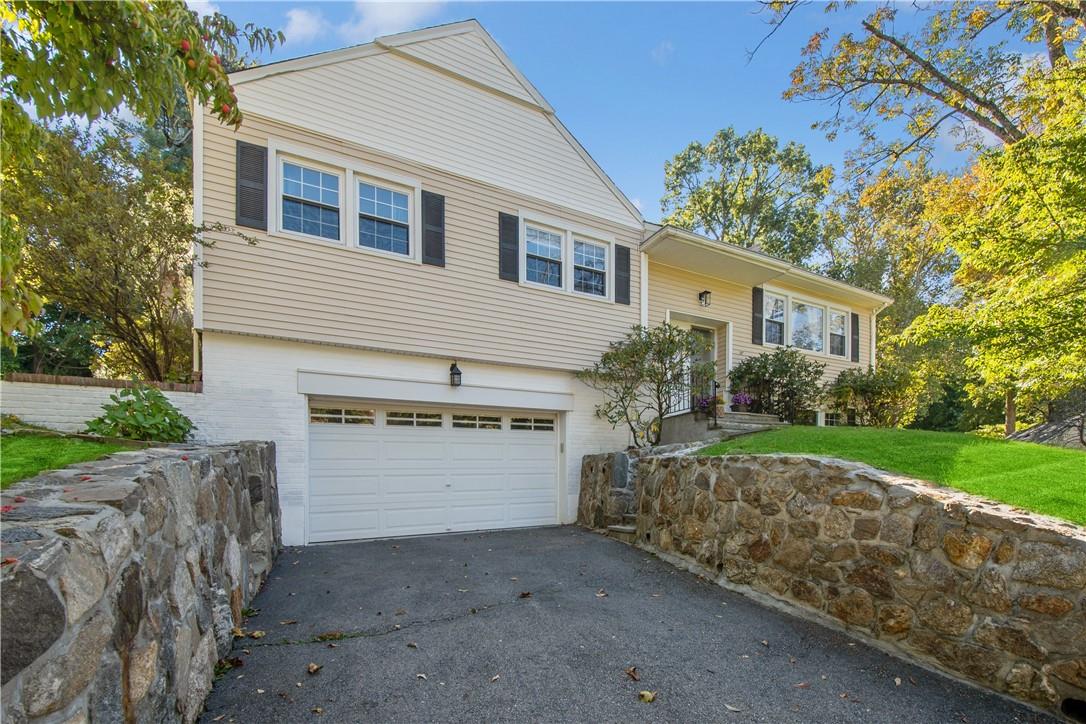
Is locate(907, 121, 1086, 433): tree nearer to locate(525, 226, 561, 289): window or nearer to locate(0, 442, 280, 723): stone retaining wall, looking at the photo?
locate(525, 226, 561, 289): window

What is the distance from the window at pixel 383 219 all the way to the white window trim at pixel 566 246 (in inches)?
76.8

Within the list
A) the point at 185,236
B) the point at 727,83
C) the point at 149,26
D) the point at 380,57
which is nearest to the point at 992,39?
the point at 727,83

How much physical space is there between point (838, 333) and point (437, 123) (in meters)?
11.4

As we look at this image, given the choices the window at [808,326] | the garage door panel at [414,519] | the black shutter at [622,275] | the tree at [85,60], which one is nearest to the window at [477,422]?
the garage door panel at [414,519]

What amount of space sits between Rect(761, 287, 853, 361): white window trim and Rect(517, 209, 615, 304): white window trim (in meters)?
Answer: 4.62

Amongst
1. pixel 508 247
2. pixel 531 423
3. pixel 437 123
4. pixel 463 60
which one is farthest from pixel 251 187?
pixel 531 423

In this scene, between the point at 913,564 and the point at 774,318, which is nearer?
the point at 913,564

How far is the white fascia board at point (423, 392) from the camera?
6.59m

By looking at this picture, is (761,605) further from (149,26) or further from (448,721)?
(149,26)

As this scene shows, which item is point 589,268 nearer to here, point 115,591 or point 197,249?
point 197,249

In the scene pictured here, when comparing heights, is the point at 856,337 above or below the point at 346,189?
below

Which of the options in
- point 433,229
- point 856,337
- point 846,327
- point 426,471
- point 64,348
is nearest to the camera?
point 426,471

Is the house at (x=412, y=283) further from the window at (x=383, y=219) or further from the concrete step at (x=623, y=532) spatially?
the concrete step at (x=623, y=532)

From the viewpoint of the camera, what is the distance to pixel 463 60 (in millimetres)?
8125
